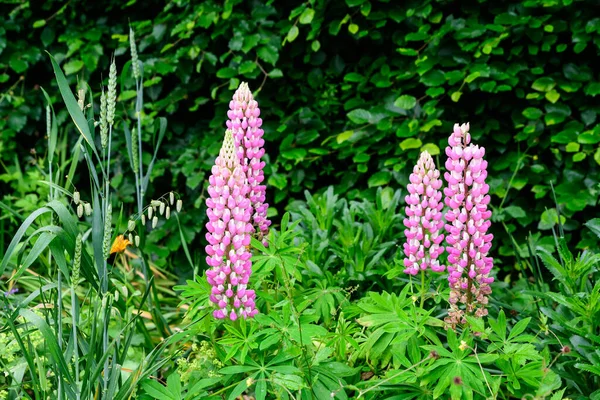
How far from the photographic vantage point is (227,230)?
228 cm

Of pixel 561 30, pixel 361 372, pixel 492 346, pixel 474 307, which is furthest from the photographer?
pixel 561 30

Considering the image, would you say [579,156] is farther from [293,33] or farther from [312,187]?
[293,33]

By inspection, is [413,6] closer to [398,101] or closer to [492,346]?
[398,101]

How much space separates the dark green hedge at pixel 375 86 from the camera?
3.68m

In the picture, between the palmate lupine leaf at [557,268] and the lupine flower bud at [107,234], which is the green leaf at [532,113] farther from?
the lupine flower bud at [107,234]

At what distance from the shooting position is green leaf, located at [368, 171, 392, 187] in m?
3.90

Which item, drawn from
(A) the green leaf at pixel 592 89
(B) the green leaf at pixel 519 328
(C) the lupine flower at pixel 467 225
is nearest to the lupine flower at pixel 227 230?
(C) the lupine flower at pixel 467 225

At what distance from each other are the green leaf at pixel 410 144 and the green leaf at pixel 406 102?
0.59ft

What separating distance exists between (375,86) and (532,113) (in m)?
0.91

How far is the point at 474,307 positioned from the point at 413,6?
81.4 inches

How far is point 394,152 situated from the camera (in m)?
4.03

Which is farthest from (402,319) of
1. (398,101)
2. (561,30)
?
(561,30)

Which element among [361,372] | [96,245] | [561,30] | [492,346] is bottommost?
[361,372]

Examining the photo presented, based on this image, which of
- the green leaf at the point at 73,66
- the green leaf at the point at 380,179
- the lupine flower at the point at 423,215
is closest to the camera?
the lupine flower at the point at 423,215
